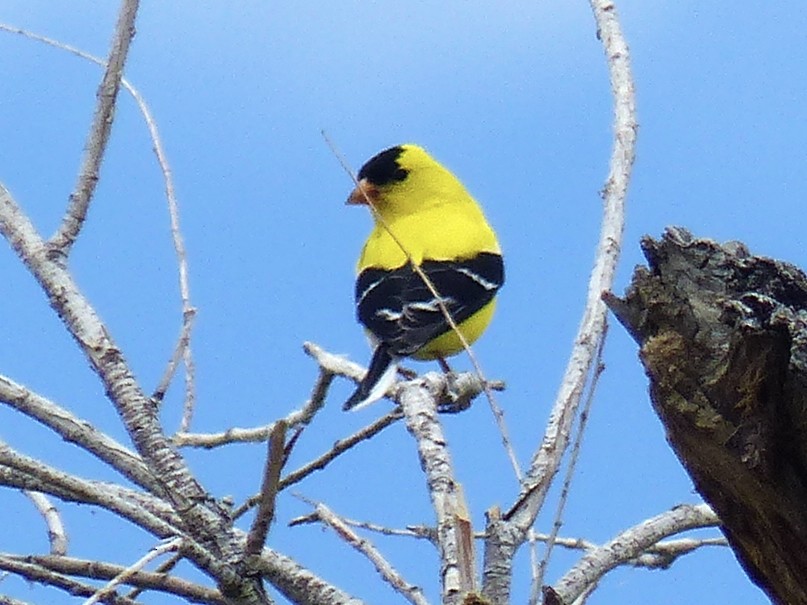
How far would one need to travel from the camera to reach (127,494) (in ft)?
7.27

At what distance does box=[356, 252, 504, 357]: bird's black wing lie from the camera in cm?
379

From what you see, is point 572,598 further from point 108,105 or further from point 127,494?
point 108,105

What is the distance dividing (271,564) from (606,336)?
0.58 m

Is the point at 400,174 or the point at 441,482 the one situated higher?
the point at 400,174

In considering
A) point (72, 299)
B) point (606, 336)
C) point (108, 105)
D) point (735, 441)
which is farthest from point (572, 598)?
point (108, 105)

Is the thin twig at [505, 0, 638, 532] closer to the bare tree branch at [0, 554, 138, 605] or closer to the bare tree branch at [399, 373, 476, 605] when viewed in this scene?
the bare tree branch at [399, 373, 476, 605]

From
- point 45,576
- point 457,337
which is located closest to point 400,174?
point 457,337

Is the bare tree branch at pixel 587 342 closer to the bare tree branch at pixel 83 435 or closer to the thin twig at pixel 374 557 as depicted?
the thin twig at pixel 374 557

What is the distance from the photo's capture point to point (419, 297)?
12.9 feet

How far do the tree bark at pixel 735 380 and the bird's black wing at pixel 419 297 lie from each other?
2239 millimetres

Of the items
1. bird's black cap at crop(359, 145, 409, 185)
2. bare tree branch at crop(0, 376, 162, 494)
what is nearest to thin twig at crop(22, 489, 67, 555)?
bare tree branch at crop(0, 376, 162, 494)

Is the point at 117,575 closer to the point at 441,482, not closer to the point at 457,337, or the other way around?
the point at 441,482

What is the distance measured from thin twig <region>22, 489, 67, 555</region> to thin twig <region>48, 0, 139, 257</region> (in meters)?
0.47

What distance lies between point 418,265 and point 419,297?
0.84 ft
